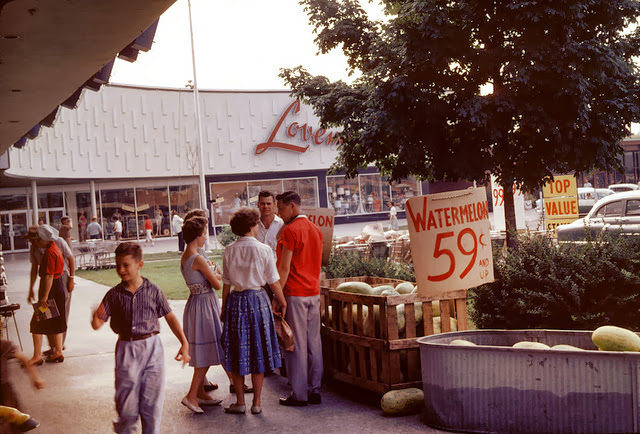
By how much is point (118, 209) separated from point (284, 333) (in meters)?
36.5

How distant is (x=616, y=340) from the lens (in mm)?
4766

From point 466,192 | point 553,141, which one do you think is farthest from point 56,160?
point 466,192

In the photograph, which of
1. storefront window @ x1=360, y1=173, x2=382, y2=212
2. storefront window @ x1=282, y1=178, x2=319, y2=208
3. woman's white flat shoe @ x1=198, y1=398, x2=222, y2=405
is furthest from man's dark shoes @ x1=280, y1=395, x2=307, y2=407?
storefront window @ x1=360, y1=173, x2=382, y2=212

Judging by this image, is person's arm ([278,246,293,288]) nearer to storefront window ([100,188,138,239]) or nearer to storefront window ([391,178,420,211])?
storefront window ([100,188,138,239])

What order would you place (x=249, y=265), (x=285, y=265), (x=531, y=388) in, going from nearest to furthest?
(x=531, y=388), (x=249, y=265), (x=285, y=265)

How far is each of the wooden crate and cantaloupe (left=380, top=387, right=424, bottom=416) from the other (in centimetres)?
18

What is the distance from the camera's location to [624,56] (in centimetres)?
1152

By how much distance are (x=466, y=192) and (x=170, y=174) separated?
3573 centimetres

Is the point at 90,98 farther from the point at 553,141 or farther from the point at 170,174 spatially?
the point at 553,141

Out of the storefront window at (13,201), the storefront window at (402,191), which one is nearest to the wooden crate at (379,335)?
the storefront window at (13,201)

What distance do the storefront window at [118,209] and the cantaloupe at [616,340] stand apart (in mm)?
37430

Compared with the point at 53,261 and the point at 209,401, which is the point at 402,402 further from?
the point at 53,261

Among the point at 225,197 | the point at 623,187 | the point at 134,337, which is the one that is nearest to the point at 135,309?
the point at 134,337

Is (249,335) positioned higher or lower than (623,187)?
lower
